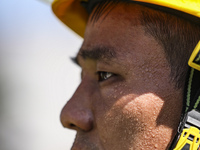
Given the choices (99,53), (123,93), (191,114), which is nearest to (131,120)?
(123,93)

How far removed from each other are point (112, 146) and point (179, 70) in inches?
24.0

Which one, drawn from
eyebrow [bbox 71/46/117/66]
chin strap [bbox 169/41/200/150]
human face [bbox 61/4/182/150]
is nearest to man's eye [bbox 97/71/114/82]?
human face [bbox 61/4/182/150]

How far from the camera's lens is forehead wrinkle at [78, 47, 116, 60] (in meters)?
2.51

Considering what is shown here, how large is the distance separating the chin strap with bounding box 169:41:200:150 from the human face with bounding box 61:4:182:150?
2.3 inches

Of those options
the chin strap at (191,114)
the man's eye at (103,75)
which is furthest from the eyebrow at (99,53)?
the chin strap at (191,114)

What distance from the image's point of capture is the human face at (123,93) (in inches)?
90.1

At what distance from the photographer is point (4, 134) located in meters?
9.08

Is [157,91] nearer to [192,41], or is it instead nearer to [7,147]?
[192,41]

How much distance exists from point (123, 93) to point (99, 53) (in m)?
0.34

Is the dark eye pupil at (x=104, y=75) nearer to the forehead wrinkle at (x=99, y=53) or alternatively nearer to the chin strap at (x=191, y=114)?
the forehead wrinkle at (x=99, y=53)

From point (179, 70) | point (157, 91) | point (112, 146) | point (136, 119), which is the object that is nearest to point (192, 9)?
point (179, 70)

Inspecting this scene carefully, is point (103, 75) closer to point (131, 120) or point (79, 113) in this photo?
point (79, 113)

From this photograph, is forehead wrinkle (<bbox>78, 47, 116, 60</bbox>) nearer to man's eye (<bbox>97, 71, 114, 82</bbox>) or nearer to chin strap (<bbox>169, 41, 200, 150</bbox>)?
man's eye (<bbox>97, 71, 114, 82</bbox>)

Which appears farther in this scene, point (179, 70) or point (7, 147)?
point (7, 147)
